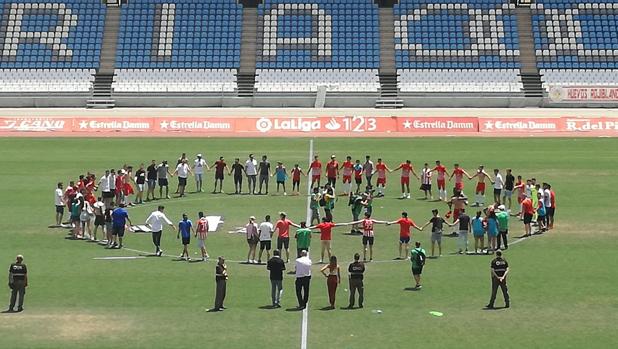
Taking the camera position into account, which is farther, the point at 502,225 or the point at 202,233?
the point at 502,225

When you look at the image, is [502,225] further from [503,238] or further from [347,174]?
[347,174]

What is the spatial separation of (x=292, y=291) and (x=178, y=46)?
5508cm

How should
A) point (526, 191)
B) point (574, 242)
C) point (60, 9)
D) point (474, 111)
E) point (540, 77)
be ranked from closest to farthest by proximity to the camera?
point (574, 242), point (526, 191), point (474, 111), point (540, 77), point (60, 9)

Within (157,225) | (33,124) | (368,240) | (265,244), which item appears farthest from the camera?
(33,124)

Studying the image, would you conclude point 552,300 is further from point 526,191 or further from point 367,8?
point 367,8

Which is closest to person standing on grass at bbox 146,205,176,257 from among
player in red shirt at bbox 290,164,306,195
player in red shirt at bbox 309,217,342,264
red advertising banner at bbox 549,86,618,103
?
player in red shirt at bbox 309,217,342,264

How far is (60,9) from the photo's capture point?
265ft

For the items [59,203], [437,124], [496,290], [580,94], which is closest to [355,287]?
[496,290]

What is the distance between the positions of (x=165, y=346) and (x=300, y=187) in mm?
21204

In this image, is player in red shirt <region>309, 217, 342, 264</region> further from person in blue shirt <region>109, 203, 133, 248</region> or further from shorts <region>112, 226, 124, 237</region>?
shorts <region>112, 226, 124, 237</region>

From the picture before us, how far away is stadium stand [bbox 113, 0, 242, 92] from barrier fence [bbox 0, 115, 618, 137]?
48.1ft

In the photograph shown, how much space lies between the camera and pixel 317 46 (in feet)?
254

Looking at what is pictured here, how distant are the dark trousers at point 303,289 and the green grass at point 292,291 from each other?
466 mm

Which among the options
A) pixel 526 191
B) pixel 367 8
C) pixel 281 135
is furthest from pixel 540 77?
pixel 526 191
